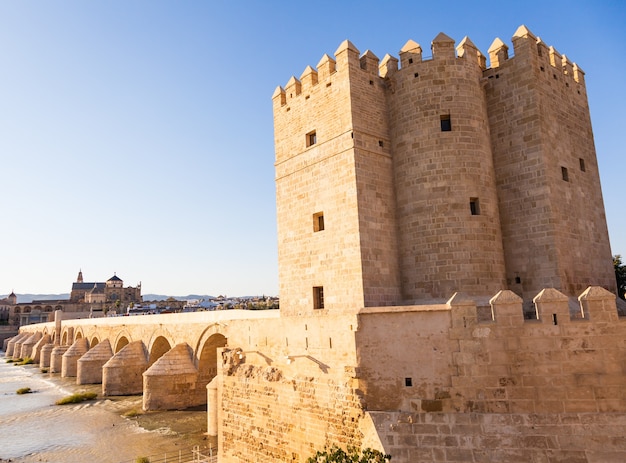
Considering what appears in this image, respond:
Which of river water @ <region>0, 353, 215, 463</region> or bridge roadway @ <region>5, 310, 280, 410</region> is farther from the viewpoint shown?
bridge roadway @ <region>5, 310, 280, 410</region>

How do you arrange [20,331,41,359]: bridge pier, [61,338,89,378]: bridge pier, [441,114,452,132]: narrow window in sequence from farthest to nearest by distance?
[20,331,41,359]: bridge pier, [61,338,89,378]: bridge pier, [441,114,452,132]: narrow window

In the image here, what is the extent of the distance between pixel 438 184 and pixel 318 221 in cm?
334

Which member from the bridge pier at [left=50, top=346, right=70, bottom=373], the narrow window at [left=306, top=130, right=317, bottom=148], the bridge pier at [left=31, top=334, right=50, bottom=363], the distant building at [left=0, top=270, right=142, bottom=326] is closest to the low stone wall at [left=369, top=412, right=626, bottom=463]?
the narrow window at [left=306, top=130, right=317, bottom=148]

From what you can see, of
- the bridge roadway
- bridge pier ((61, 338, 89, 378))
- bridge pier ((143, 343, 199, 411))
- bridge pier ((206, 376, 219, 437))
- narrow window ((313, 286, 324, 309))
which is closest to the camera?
narrow window ((313, 286, 324, 309))

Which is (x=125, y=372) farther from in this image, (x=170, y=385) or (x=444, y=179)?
(x=444, y=179)

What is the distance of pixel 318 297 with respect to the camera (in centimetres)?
1177

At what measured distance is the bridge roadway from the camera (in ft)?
59.2

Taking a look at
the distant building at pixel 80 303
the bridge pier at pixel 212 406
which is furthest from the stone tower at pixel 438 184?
the distant building at pixel 80 303

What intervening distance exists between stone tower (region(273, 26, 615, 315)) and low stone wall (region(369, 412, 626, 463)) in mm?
3423

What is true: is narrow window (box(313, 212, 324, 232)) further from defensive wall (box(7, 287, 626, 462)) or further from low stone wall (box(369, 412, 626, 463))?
low stone wall (box(369, 412, 626, 463))

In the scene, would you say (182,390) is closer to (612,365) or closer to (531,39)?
(612,365)

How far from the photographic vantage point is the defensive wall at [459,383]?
6938 mm

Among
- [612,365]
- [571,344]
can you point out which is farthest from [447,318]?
[612,365]

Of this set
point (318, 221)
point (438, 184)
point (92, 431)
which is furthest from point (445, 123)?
point (92, 431)
